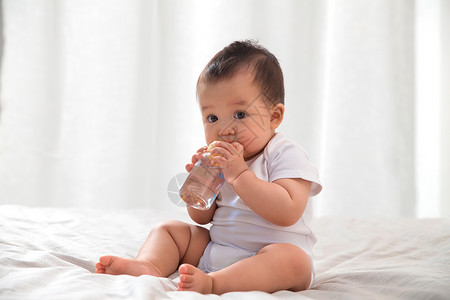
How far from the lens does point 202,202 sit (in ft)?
3.19

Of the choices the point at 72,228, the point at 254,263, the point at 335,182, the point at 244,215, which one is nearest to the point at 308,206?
the point at 244,215

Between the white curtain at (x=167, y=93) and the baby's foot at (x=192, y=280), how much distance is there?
6.30 ft

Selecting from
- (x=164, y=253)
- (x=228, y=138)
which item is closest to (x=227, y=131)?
(x=228, y=138)

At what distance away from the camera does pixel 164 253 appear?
0.98 meters

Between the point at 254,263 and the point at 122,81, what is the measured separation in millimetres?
2013

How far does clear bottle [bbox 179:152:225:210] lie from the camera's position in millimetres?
972

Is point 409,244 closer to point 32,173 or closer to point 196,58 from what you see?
point 196,58

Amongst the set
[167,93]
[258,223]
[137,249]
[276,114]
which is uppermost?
[167,93]

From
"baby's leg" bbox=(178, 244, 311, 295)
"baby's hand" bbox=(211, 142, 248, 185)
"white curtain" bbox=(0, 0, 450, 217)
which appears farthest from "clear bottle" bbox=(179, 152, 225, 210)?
"white curtain" bbox=(0, 0, 450, 217)

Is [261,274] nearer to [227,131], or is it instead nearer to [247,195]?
[247,195]

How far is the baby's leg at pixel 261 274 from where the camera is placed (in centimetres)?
79

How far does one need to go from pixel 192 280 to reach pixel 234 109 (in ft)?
1.26

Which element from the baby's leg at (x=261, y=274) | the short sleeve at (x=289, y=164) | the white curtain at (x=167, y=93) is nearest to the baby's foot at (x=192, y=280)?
the baby's leg at (x=261, y=274)

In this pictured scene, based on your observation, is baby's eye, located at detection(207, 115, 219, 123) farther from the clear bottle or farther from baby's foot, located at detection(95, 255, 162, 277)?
baby's foot, located at detection(95, 255, 162, 277)
